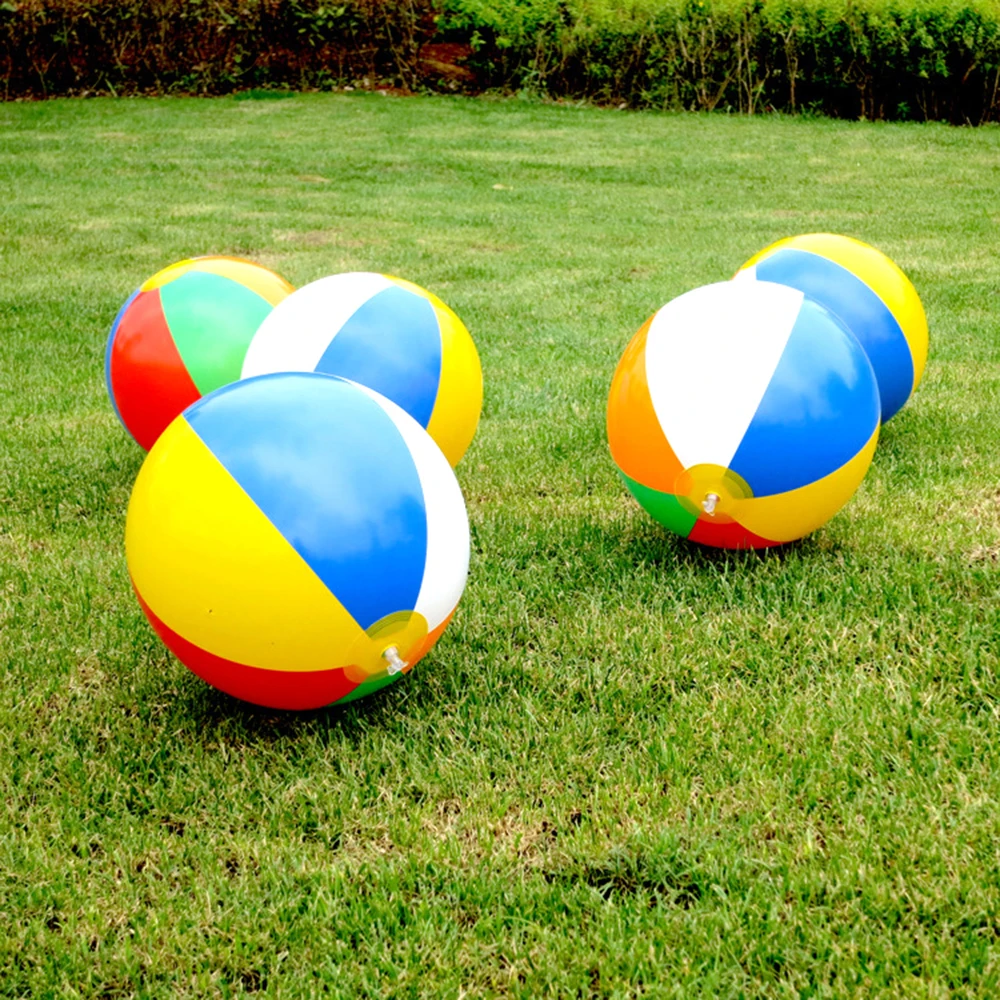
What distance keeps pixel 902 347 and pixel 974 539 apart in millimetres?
1187

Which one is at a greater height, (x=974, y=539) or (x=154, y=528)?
(x=154, y=528)

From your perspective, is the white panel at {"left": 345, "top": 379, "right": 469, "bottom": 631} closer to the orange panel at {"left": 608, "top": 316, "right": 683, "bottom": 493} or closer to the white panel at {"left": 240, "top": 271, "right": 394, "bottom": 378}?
the orange panel at {"left": 608, "top": 316, "right": 683, "bottom": 493}

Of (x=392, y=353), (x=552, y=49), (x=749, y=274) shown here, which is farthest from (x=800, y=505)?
(x=552, y=49)

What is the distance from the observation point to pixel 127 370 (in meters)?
4.95

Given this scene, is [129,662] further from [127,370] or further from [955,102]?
[955,102]

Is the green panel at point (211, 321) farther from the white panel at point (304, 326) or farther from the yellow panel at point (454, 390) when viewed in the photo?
the yellow panel at point (454, 390)

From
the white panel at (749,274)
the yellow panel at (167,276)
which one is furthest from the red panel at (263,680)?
the white panel at (749,274)

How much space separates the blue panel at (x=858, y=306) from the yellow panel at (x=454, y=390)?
136 centimetres

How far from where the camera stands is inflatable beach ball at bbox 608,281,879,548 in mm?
3652

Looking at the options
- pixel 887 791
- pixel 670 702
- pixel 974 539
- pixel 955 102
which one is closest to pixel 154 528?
pixel 670 702

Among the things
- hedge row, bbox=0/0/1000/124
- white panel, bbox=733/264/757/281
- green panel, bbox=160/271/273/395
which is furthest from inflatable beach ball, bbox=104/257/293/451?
hedge row, bbox=0/0/1000/124

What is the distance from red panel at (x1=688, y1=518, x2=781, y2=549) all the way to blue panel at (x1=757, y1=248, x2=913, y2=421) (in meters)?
1.35

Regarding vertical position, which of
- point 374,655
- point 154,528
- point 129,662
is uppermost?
point 154,528

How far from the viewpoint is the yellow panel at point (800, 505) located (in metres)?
3.73
